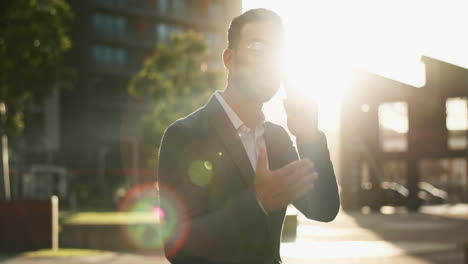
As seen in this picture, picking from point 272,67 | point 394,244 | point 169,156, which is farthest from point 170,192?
point 394,244

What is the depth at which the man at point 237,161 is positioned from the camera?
2.54m

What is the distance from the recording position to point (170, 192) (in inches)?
104

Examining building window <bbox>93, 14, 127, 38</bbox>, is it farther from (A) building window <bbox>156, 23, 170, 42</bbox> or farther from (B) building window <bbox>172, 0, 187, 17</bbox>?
(B) building window <bbox>172, 0, 187, 17</bbox>

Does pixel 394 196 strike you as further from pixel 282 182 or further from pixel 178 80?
pixel 282 182

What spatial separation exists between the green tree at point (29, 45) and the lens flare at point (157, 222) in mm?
4354

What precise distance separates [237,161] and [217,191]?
0.11m

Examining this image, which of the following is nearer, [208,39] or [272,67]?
[272,67]

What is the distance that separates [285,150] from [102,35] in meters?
68.7

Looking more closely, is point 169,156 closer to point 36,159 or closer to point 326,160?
point 326,160

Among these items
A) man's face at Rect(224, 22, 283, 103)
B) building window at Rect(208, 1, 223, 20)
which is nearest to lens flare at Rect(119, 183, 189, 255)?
man's face at Rect(224, 22, 283, 103)

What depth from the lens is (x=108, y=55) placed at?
232 feet

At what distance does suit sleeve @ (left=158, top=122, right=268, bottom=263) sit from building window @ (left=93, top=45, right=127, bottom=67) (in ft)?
224

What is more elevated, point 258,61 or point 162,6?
point 162,6

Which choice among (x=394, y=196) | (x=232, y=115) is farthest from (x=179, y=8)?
(x=232, y=115)
